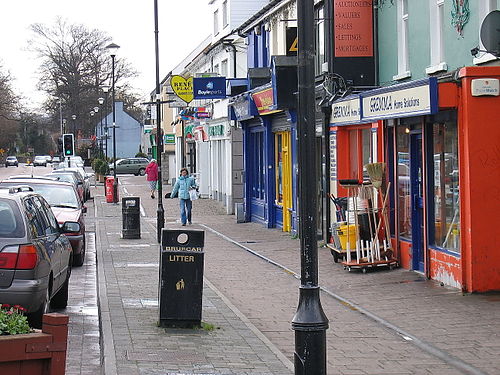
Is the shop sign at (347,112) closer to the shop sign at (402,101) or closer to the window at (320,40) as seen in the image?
the shop sign at (402,101)

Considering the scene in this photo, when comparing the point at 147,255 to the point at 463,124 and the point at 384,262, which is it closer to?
the point at 384,262

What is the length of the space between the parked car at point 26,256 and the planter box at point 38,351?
328 centimetres

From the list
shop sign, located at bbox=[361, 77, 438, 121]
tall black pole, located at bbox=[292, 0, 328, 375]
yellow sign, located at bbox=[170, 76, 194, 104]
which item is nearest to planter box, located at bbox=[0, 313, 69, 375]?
tall black pole, located at bbox=[292, 0, 328, 375]

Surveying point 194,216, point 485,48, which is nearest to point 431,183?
point 485,48

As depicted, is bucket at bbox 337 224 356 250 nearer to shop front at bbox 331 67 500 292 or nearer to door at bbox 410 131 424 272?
shop front at bbox 331 67 500 292

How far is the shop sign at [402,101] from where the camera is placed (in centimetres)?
1243

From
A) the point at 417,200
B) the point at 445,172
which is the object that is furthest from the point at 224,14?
the point at 445,172

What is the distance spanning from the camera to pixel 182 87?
26859 millimetres

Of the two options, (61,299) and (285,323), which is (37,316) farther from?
(285,323)

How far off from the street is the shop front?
46 centimetres

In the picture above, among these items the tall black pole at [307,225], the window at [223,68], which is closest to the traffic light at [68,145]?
the window at [223,68]

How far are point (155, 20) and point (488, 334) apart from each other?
1526cm

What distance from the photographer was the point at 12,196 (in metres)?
9.63

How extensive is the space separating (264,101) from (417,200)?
10.0 meters
